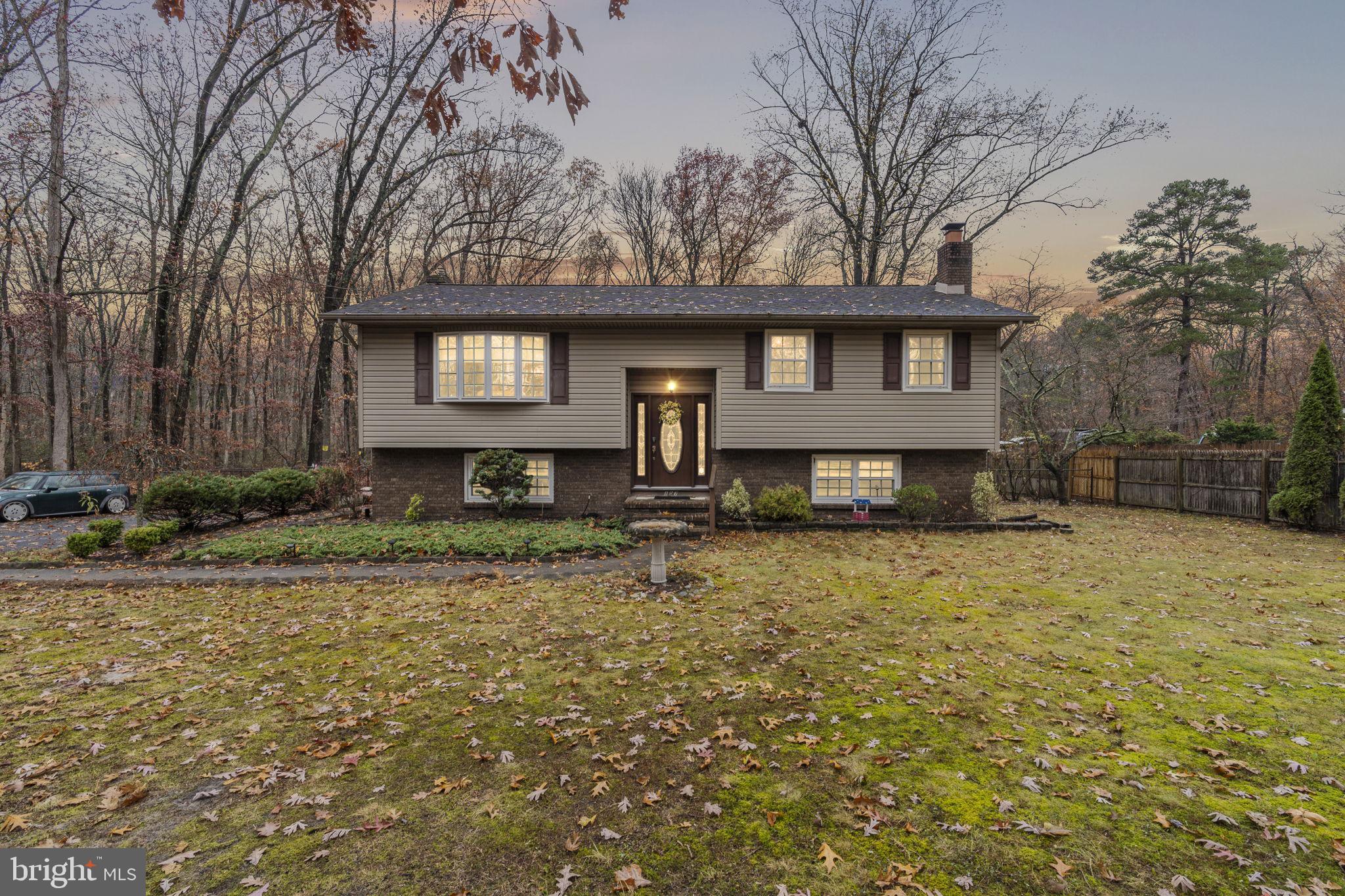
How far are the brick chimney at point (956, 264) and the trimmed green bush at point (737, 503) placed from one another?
26.2 ft

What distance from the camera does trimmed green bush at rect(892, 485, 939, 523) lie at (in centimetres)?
1288

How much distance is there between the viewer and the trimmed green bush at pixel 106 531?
382 inches

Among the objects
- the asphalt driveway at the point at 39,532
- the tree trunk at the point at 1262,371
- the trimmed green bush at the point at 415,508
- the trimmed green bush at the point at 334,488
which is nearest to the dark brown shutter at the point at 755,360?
the trimmed green bush at the point at 415,508

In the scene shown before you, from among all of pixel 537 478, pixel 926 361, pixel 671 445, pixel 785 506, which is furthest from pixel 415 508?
pixel 926 361

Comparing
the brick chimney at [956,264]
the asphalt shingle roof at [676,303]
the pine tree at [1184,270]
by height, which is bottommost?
the asphalt shingle roof at [676,303]

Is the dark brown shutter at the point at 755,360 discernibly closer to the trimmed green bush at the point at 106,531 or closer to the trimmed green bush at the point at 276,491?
the trimmed green bush at the point at 276,491

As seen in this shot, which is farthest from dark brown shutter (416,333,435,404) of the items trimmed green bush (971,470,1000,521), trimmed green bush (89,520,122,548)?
trimmed green bush (971,470,1000,521)

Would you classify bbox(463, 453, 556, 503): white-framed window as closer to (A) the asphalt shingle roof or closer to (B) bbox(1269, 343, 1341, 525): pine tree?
(A) the asphalt shingle roof

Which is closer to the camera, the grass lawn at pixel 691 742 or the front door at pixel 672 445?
the grass lawn at pixel 691 742

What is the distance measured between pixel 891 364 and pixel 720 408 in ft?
14.1

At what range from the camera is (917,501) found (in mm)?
12875

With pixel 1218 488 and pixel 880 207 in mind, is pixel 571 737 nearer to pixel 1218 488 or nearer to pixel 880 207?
pixel 1218 488

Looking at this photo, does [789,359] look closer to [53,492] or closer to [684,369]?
[684,369]

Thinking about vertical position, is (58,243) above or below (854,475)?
above
